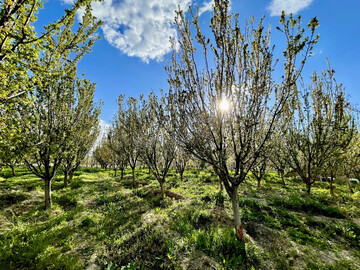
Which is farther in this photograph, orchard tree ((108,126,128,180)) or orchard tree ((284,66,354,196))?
orchard tree ((108,126,128,180))

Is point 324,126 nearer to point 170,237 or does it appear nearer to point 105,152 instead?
point 170,237

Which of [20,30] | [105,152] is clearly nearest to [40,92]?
[20,30]

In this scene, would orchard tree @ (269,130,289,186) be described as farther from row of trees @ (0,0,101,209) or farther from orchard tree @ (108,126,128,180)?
orchard tree @ (108,126,128,180)

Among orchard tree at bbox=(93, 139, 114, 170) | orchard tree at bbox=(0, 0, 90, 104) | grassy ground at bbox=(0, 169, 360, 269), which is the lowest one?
grassy ground at bbox=(0, 169, 360, 269)

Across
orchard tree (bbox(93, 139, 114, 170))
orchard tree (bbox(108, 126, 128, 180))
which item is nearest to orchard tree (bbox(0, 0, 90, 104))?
orchard tree (bbox(108, 126, 128, 180))

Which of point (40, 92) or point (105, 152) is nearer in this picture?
point (40, 92)

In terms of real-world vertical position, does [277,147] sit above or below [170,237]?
above

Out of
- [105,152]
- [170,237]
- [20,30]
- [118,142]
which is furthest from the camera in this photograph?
[105,152]

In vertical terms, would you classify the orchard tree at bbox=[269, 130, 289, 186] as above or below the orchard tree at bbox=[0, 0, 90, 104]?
below

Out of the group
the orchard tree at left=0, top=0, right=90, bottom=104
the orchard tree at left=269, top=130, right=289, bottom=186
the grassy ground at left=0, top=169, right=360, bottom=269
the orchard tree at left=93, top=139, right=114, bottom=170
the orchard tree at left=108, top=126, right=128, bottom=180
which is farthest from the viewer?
the orchard tree at left=93, top=139, right=114, bottom=170

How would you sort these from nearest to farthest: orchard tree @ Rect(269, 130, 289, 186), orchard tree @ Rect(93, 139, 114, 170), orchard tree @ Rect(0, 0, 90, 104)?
orchard tree @ Rect(0, 0, 90, 104)
orchard tree @ Rect(269, 130, 289, 186)
orchard tree @ Rect(93, 139, 114, 170)

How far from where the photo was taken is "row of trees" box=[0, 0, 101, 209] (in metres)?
2.52

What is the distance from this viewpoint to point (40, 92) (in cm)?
705

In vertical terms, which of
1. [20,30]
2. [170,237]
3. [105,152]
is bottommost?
[170,237]
